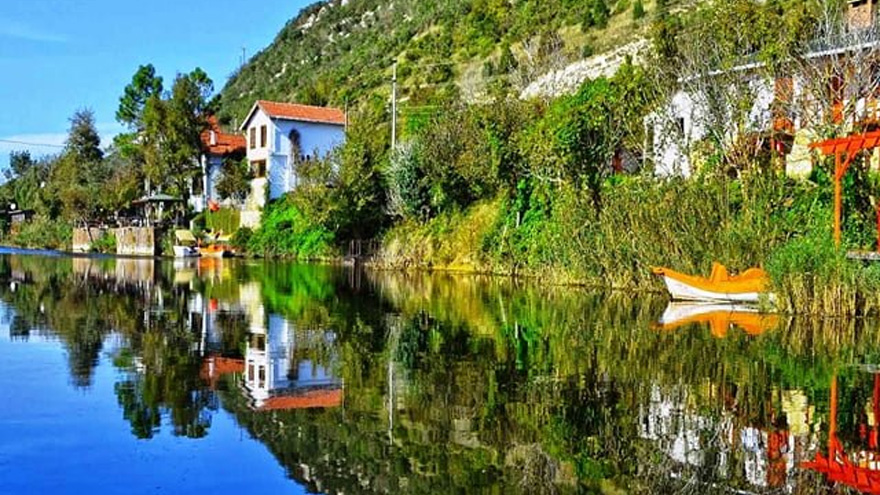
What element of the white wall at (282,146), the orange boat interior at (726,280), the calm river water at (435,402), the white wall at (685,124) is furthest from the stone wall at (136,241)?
the orange boat interior at (726,280)

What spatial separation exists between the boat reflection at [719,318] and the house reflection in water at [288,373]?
695cm

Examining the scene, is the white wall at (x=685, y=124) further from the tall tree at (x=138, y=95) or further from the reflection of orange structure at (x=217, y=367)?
the tall tree at (x=138, y=95)

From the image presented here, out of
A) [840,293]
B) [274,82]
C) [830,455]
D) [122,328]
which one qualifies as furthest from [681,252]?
[274,82]

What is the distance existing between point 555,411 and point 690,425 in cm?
144

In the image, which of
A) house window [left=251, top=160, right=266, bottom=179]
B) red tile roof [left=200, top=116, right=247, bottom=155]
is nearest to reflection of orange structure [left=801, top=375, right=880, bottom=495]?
house window [left=251, top=160, right=266, bottom=179]

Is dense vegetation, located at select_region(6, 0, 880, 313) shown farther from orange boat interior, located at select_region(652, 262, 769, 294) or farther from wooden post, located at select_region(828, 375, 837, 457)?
wooden post, located at select_region(828, 375, 837, 457)

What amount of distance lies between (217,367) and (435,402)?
3.76 metres

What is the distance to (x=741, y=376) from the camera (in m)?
13.0

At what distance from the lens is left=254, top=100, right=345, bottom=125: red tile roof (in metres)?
59.6

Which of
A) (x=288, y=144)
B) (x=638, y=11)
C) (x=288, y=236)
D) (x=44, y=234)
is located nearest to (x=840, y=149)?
(x=288, y=236)

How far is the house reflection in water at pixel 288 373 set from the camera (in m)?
11.1

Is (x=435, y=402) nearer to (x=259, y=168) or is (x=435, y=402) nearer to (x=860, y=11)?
(x=860, y=11)

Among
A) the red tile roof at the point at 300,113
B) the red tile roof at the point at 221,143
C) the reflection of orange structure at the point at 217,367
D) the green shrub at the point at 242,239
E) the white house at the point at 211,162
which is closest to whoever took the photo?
the reflection of orange structure at the point at 217,367

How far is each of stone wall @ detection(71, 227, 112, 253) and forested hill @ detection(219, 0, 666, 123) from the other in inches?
587
